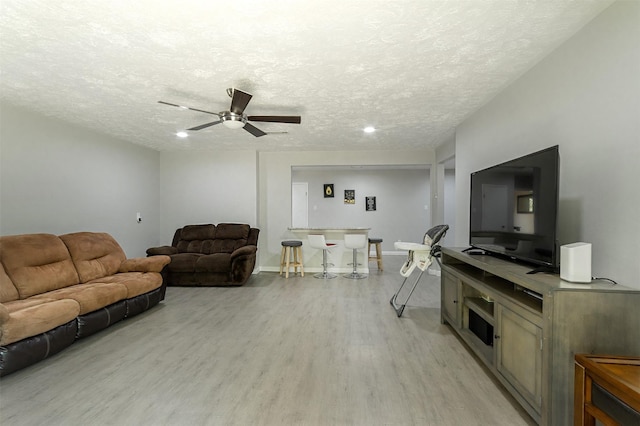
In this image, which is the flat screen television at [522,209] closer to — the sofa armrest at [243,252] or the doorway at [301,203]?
the sofa armrest at [243,252]

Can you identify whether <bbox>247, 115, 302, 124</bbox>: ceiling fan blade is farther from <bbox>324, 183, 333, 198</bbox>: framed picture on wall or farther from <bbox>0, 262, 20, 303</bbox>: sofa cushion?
<bbox>324, 183, 333, 198</bbox>: framed picture on wall

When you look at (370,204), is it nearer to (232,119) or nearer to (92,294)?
(232,119)

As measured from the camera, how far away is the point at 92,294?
10.1 ft

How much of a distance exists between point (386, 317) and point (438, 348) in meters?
0.88

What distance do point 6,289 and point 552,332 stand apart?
167 inches

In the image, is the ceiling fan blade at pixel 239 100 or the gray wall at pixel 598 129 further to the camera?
the ceiling fan blade at pixel 239 100

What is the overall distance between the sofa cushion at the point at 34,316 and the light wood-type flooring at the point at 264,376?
1.04 ft

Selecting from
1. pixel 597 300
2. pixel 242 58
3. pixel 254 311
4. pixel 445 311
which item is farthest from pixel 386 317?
pixel 242 58

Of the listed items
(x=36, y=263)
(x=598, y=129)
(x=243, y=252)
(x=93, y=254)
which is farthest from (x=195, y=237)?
(x=598, y=129)

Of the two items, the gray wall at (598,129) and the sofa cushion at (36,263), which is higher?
the gray wall at (598,129)

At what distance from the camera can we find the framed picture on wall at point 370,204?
8.94 m

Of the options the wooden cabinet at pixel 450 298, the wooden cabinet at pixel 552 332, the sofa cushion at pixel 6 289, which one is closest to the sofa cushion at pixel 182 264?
the sofa cushion at pixel 6 289

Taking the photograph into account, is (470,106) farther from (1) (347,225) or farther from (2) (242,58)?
(1) (347,225)

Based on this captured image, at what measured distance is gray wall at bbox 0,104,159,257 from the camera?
357 cm
